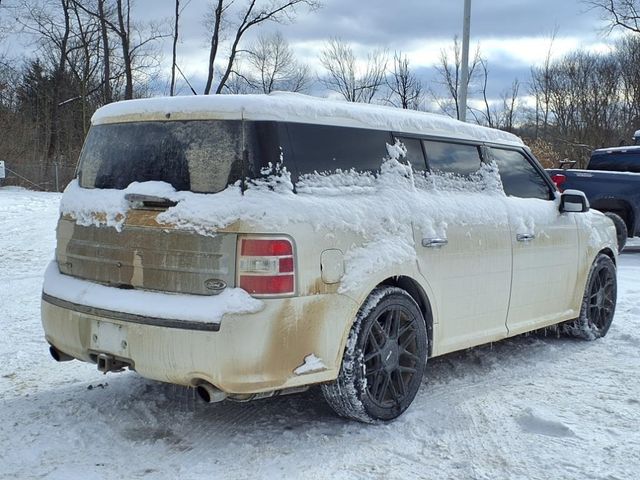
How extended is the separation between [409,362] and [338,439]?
2.34ft

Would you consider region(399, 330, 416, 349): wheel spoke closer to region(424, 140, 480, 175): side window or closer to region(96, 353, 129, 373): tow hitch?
region(424, 140, 480, 175): side window

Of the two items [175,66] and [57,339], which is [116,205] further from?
[175,66]

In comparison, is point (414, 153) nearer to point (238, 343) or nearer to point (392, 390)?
point (392, 390)

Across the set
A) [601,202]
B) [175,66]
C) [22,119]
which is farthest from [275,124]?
[22,119]

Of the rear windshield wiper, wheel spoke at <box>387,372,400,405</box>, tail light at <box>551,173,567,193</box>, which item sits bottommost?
wheel spoke at <box>387,372,400,405</box>

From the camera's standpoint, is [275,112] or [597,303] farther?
[597,303]

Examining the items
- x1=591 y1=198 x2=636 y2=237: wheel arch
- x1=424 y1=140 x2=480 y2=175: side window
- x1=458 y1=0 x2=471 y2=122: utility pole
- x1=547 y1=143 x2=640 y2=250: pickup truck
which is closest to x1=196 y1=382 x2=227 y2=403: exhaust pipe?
x1=424 y1=140 x2=480 y2=175: side window

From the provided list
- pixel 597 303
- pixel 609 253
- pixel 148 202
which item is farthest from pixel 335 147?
pixel 609 253

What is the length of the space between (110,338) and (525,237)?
3.11 meters

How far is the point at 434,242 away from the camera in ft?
13.9

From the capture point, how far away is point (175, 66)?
32875 millimetres

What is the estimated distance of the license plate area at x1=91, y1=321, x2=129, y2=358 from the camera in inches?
138

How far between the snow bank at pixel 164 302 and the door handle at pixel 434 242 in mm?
1310

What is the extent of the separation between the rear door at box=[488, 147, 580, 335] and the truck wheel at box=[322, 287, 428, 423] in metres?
1.22
